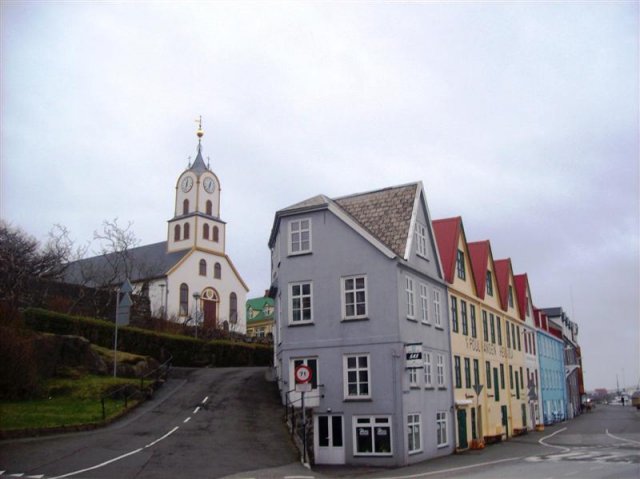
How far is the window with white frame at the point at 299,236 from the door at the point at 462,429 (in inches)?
455

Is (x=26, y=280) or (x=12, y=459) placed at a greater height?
(x=26, y=280)

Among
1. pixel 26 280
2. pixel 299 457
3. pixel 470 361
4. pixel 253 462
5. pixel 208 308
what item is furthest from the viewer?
pixel 208 308

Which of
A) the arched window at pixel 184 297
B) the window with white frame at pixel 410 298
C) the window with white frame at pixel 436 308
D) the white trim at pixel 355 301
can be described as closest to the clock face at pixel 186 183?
the arched window at pixel 184 297

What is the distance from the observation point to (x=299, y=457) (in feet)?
77.3

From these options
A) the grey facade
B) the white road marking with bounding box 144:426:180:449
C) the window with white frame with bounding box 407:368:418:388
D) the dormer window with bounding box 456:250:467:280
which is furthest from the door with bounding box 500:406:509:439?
the white road marking with bounding box 144:426:180:449

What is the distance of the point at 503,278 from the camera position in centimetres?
4812

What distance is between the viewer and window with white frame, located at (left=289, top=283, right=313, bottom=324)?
94.2ft

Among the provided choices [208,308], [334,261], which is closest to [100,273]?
[208,308]

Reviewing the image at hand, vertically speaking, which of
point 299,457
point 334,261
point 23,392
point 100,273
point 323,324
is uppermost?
point 100,273

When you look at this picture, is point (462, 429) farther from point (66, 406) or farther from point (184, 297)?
point (184, 297)

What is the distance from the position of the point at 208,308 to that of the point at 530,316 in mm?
40798

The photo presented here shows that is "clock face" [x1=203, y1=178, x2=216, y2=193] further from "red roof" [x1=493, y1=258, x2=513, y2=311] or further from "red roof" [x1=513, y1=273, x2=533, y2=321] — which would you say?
"red roof" [x1=493, y1=258, x2=513, y2=311]

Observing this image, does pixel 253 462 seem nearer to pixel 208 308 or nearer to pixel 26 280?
pixel 26 280

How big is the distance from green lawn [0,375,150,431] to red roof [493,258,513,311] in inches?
978
